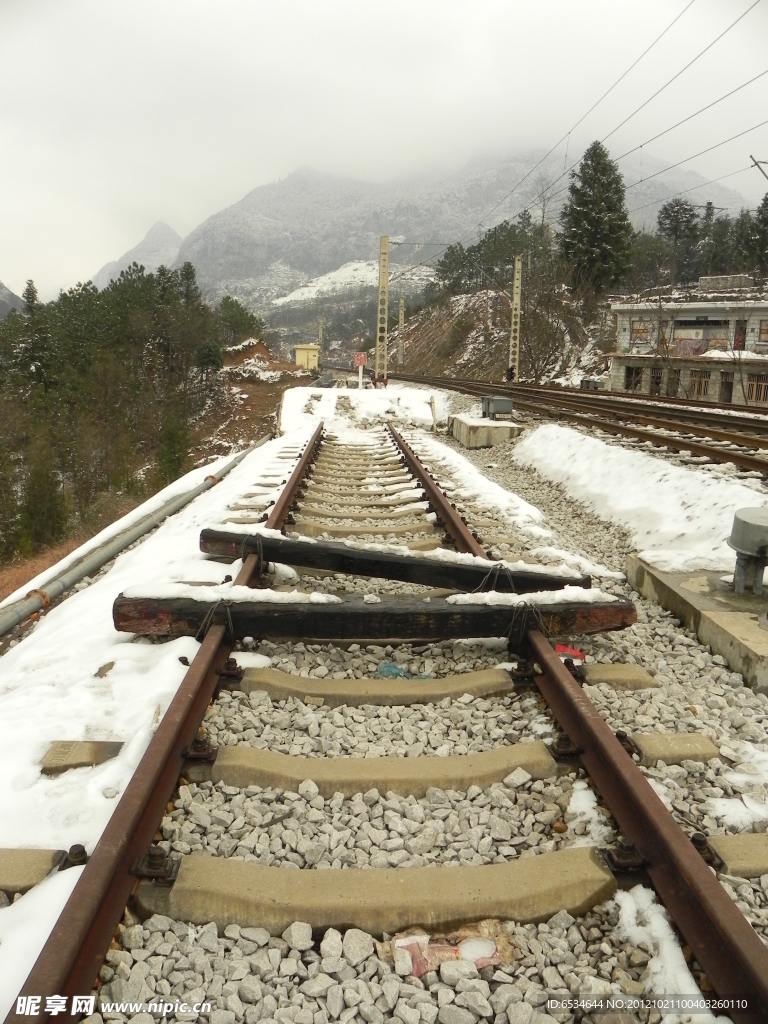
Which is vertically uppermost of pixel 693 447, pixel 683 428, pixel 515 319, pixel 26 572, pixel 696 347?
pixel 515 319

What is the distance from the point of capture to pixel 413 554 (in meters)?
3.94

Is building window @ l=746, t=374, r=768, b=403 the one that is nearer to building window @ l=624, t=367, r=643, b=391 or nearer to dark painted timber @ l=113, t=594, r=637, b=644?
building window @ l=624, t=367, r=643, b=391

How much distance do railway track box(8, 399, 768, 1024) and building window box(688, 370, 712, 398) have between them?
33.6 meters

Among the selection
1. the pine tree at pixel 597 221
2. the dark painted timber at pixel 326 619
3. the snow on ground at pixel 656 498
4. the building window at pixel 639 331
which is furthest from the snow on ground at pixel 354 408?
the pine tree at pixel 597 221

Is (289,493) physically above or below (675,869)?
above

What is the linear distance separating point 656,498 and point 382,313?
746 inches

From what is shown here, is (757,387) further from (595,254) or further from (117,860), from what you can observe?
(117,860)

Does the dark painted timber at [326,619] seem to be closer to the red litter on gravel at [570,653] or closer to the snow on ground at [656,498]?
the red litter on gravel at [570,653]

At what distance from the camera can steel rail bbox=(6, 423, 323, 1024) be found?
143 centimetres

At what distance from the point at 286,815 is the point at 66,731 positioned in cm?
102

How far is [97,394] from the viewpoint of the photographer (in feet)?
146

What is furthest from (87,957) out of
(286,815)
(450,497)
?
(450,497)

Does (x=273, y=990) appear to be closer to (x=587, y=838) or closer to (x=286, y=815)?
(x=286, y=815)

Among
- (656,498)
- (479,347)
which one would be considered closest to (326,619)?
(656,498)
